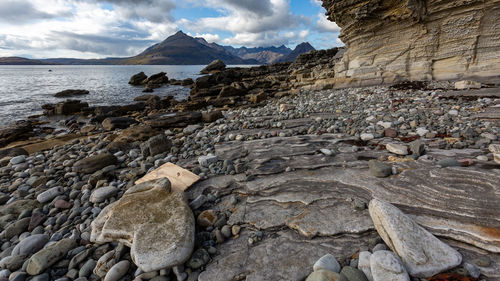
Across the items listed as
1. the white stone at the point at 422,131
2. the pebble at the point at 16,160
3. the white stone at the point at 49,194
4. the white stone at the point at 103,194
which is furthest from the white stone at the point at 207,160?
the pebble at the point at 16,160

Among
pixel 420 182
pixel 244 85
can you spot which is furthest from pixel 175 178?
pixel 244 85

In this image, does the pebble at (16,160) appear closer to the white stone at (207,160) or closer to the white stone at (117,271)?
the white stone at (207,160)

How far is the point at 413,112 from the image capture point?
650cm

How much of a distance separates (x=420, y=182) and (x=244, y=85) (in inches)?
851

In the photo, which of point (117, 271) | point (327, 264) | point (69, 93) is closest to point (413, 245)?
point (327, 264)

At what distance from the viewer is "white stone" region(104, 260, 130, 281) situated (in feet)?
7.22

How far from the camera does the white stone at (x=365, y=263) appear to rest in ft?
6.00

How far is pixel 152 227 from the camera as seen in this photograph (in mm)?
2471

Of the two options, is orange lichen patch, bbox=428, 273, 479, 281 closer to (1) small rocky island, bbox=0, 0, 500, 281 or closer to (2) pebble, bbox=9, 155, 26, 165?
(1) small rocky island, bbox=0, 0, 500, 281

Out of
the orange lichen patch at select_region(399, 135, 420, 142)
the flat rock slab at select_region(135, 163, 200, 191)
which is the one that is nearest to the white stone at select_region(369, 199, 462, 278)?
the flat rock slab at select_region(135, 163, 200, 191)

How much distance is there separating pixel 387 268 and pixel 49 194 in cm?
514

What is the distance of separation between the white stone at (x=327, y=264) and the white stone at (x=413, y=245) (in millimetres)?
534

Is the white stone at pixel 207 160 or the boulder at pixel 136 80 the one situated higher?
the boulder at pixel 136 80

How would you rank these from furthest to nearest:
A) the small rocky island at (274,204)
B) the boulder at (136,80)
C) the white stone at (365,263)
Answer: the boulder at (136,80) < the small rocky island at (274,204) < the white stone at (365,263)
